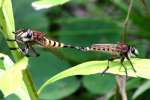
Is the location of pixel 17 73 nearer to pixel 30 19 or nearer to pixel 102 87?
pixel 102 87

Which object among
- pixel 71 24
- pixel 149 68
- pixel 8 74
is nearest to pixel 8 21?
pixel 8 74

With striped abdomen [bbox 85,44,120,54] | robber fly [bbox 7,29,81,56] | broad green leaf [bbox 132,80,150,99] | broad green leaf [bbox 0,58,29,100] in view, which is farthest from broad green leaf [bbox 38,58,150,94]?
broad green leaf [bbox 132,80,150,99]

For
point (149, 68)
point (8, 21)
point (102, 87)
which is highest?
point (8, 21)

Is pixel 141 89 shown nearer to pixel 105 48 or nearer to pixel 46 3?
pixel 105 48

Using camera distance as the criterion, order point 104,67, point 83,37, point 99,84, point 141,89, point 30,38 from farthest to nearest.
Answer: point 83,37, point 99,84, point 141,89, point 104,67, point 30,38

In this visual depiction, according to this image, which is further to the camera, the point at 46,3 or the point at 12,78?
the point at 46,3

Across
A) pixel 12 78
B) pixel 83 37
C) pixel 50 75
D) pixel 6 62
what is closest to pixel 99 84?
pixel 50 75

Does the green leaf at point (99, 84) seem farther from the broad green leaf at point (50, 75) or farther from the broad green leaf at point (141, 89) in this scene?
the broad green leaf at point (141, 89)

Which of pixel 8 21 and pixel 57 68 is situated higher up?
pixel 8 21

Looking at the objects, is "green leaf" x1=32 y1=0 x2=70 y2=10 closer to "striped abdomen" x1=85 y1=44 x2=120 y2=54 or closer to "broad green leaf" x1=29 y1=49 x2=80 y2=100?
"striped abdomen" x1=85 y1=44 x2=120 y2=54
